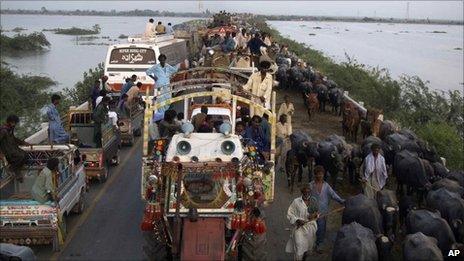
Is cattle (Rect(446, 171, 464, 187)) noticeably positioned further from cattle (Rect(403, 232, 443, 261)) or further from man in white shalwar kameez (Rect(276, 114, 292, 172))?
cattle (Rect(403, 232, 443, 261))

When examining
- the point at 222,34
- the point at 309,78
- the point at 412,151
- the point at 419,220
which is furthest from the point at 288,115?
the point at 222,34

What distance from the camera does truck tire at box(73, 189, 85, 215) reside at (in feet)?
35.1

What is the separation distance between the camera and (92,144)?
13266mm

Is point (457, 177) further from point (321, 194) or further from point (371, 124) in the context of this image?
point (371, 124)

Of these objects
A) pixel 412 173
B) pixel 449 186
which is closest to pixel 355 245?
pixel 449 186

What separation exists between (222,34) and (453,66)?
49.8 metres

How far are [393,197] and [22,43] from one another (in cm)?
6464

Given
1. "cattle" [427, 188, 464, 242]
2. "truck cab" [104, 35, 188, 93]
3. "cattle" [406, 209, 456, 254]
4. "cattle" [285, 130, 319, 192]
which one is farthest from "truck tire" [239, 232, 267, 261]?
"truck cab" [104, 35, 188, 93]

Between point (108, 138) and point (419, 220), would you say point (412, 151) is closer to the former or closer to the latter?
point (419, 220)

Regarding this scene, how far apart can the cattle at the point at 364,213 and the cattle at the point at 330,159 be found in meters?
3.28

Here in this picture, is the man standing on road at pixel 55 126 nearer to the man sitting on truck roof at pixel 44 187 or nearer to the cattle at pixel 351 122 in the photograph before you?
the man sitting on truck roof at pixel 44 187

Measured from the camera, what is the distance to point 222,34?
98.5 ft

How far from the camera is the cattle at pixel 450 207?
914 cm

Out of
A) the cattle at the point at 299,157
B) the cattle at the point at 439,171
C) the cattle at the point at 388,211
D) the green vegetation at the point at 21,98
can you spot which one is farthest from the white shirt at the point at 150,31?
the cattle at the point at 388,211
